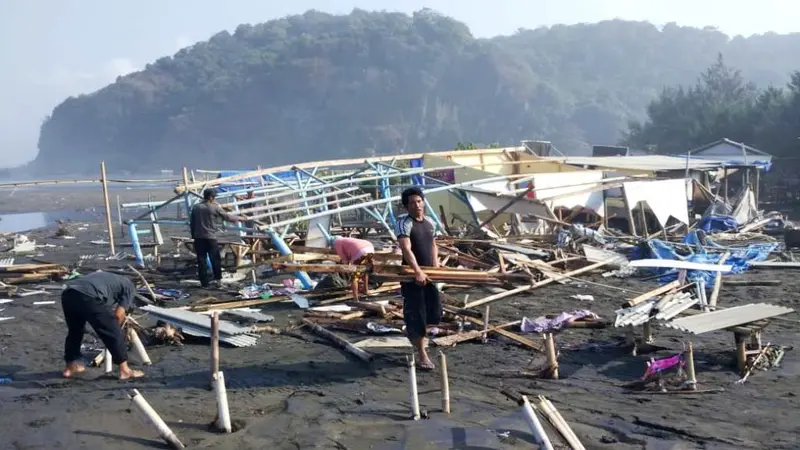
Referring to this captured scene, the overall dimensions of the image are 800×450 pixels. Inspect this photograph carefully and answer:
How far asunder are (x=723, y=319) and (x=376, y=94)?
89.6m

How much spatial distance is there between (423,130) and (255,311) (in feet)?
265

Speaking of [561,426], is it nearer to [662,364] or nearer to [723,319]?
[662,364]

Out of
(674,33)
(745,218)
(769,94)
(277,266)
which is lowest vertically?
(745,218)

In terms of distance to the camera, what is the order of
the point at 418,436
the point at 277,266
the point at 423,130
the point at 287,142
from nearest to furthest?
the point at 418,436 < the point at 277,266 < the point at 423,130 < the point at 287,142

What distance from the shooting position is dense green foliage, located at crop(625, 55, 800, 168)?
105 ft

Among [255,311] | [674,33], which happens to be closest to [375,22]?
[674,33]

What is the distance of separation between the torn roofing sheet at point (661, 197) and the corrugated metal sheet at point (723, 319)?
26.5ft

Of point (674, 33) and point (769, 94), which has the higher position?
point (674, 33)

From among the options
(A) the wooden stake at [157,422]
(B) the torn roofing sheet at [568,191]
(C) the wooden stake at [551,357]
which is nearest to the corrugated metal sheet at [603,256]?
(B) the torn roofing sheet at [568,191]

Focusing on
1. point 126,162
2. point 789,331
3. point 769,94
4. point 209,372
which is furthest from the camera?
point 126,162

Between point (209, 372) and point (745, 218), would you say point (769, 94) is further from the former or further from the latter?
point (209, 372)

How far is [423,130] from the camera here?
291 feet

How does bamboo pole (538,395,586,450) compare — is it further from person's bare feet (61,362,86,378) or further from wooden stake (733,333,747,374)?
person's bare feet (61,362,86,378)

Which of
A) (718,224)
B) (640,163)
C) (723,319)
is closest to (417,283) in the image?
(723,319)
